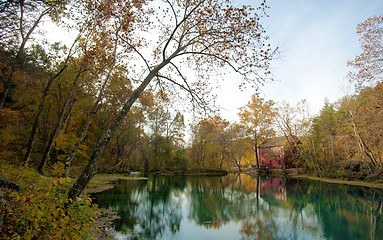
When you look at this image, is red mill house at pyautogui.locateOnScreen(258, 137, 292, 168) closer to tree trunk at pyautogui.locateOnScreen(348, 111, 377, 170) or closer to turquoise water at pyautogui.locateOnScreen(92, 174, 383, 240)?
tree trunk at pyautogui.locateOnScreen(348, 111, 377, 170)

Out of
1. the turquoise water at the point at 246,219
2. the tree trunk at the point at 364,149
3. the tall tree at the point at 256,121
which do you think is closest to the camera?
the turquoise water at the point at 246,219

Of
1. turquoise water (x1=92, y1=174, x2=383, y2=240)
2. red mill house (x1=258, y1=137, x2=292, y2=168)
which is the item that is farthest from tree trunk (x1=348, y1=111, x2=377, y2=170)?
red mill house (x1=258, y1=137, x2=292, y2=168)

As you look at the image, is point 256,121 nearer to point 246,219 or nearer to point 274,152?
point 274,152

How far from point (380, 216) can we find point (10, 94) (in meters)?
23.3

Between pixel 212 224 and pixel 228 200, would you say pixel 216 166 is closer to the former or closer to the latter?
pixel 228 200

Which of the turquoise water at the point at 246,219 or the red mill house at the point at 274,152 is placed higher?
the red mill house at the point at 274,152

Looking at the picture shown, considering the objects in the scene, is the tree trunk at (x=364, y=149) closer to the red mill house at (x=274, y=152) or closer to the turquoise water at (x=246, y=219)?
the turquoise water at (x=246, y=219)

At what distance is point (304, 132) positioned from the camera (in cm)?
3123

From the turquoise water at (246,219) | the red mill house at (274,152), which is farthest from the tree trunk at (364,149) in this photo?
the red mill house at (274,152)

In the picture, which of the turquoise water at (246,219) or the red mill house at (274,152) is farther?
the red mill house at (274,152)

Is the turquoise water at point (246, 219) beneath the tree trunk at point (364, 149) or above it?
beneath

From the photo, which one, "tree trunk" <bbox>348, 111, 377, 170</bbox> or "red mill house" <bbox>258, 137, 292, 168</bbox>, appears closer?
"tree trunk" <bbox>348, 111, 377, 170</bbox>

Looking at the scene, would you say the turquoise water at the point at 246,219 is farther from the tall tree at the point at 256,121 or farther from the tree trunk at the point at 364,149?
the tall tree at the point at 256,121

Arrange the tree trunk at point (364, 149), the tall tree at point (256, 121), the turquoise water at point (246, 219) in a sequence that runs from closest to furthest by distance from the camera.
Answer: the turquoise water at point (246, 219) → the tree trunk at point (364, 149) → the tall tree at point (256, 121)
